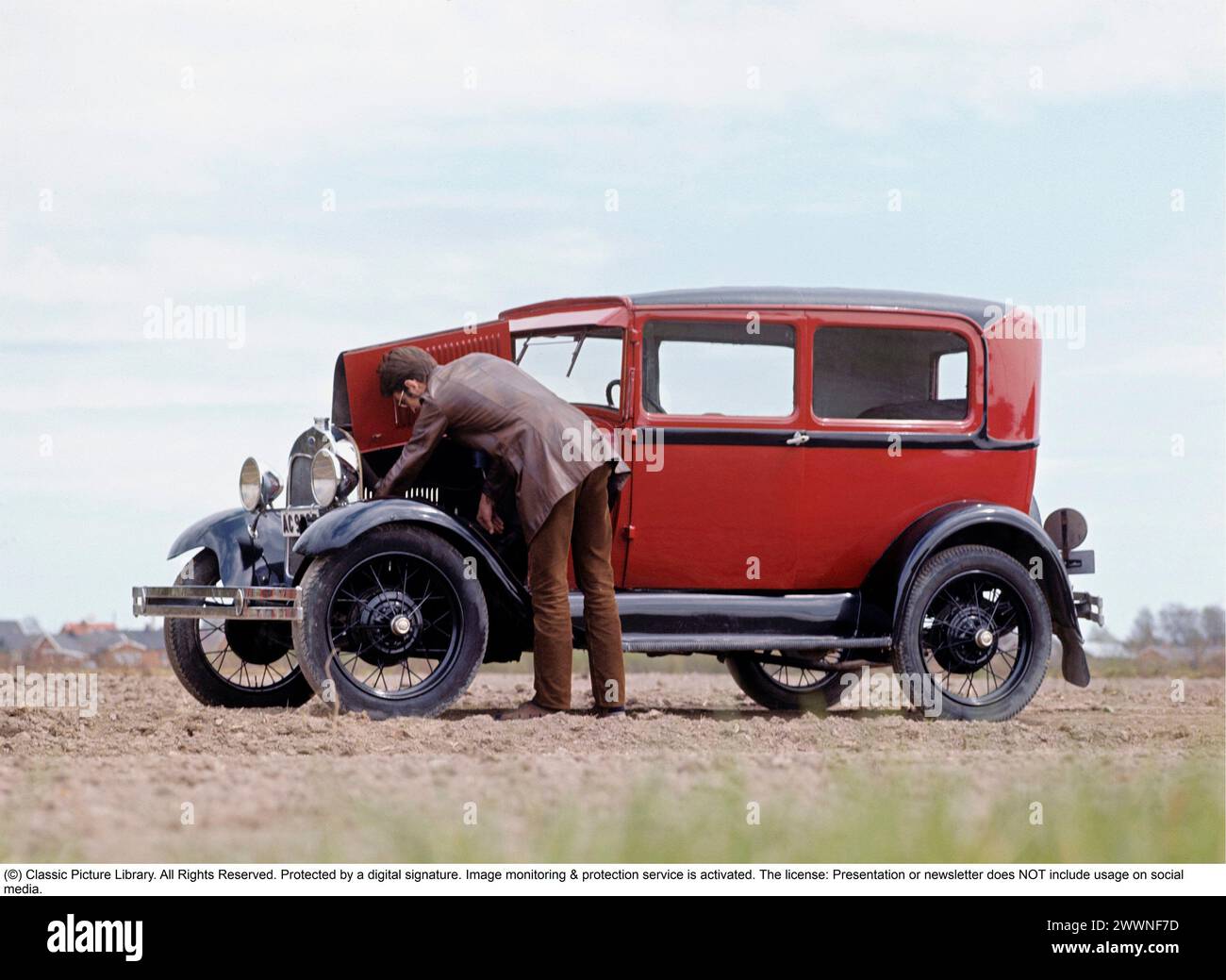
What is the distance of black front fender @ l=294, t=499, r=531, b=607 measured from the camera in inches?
291

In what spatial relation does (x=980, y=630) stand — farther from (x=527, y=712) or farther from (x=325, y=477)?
(x=325, y=477)

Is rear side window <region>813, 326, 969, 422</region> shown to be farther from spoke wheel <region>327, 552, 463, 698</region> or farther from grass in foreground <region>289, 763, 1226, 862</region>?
grass in foreground <region>289, 763, 1226, 862</region>

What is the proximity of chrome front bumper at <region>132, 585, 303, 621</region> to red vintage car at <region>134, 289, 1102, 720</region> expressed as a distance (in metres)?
0.02

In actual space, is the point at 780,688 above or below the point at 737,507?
below

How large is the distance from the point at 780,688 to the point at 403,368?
3.59 meters

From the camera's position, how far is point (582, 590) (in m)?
7.84

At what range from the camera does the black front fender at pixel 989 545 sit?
8305 mm

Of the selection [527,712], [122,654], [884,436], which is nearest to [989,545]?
Answer: [884,436]

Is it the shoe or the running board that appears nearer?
the shoe

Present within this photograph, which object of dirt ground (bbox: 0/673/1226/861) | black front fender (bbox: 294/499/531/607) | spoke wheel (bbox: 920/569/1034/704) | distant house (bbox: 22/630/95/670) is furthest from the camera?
distant house (bbox: 22/630/95/670)

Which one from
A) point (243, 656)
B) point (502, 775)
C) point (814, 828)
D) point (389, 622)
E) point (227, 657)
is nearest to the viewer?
point (814, 828)

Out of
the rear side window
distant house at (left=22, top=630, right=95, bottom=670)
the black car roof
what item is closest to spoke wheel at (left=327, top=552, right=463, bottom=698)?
the black car roof

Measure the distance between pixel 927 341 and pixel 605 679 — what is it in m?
2.72

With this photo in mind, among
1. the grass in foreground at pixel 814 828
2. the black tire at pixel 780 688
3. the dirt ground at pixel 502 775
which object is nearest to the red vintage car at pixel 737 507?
the dirt ground at pixel 502 775
